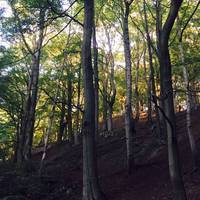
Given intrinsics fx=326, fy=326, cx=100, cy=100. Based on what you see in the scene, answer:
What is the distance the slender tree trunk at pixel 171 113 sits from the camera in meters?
4.88

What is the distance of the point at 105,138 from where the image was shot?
2361 centimetres

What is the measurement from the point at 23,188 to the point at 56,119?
73.2 ft

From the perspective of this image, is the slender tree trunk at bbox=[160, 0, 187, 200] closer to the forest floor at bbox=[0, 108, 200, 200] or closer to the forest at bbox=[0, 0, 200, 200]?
the forest at bbox=[0, 0, 200, 200]

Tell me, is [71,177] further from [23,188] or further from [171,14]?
[171,14]

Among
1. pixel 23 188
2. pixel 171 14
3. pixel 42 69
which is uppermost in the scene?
pixel 42 69

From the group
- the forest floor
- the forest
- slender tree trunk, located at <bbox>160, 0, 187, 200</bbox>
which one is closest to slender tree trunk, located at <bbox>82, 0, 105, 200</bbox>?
the forest

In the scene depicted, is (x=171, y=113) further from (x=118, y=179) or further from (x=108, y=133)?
(x=108, y=133)

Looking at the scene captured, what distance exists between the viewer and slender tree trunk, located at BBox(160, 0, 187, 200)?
4.88m

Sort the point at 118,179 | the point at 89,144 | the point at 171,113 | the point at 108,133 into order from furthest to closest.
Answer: the point at 108,133 → the point at 118,179 → the point at 89,144 → the point at 171,113

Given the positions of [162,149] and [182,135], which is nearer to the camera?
[162,149]

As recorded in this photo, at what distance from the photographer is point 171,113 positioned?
16.8 feet

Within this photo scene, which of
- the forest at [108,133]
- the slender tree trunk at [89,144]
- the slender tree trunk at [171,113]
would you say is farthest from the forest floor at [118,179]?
the slender tree trunk at [171,113]

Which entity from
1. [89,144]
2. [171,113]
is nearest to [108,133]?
[89,144]

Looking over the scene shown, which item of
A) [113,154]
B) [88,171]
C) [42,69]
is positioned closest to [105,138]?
[113,154]
